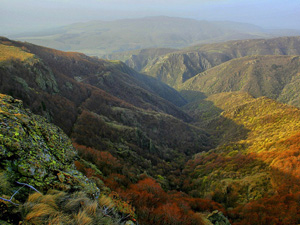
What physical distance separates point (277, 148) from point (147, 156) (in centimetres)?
3163

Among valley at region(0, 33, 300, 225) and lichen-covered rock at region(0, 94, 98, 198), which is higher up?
lichen-covered rock at region(0, 94, 98, 198)

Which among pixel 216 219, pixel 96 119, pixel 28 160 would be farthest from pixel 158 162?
pixel 28 160

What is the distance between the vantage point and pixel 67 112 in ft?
127

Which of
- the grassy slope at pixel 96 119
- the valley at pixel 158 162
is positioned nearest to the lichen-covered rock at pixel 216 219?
the valley at pixel 158 162

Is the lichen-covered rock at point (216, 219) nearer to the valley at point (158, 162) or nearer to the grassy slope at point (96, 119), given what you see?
the valley at point (158, 162)

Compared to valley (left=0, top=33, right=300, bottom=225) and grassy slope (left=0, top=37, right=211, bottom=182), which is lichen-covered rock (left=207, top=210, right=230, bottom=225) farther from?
grassy slope (left=0, top=37, right=211, bottom=182)

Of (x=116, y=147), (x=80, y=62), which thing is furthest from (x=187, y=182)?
(x=80, y=62)

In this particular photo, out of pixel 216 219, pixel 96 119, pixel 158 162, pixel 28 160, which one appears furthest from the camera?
pixel 158 162

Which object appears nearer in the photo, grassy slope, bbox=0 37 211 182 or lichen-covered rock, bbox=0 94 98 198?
lichen-covered rock, bbox=0 94 98 198

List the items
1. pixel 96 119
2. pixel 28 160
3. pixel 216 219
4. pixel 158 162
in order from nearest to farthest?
pixel 28 160, pixel 216 219, pixel 96 119, pixel 158 162

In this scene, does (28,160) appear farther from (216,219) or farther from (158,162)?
(158,162)

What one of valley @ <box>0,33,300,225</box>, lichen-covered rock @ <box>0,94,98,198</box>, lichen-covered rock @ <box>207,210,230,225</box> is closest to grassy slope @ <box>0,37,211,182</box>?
valley @ <box>0,33,300,225</box>

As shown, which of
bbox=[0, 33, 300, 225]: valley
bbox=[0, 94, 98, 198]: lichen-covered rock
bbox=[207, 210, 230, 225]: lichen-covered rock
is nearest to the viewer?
bbox=[0, 94, 98, 198]: lichen-covered rock

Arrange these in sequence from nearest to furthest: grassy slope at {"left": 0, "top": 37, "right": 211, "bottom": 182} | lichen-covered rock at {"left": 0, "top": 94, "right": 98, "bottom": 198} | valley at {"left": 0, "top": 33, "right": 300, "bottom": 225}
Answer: lichen-covered rock at {"left": 0, "top": 94, "right": 98, "bottom": 198} < valley at {"left": 0, "top": 33, "right": 300, "bottom": 225} < grassy slope at {"left": 0, "top": 37, "right": 211, "bottom": 182}
